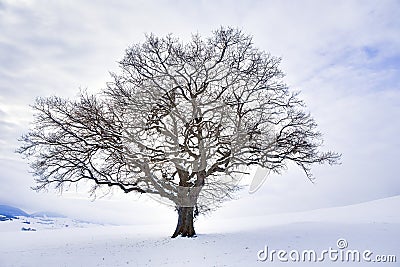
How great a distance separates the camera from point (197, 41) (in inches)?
615

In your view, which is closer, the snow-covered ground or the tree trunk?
the snow-covered ground

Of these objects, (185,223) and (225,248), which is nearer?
(225,248)

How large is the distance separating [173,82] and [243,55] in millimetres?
3632

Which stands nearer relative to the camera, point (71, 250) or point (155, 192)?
point (71, 250)

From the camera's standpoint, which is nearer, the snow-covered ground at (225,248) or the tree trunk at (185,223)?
the snow-covered ground at (225,248)

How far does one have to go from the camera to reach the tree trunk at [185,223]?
48.9 ft

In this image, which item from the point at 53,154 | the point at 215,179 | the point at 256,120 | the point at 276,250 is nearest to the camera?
the point at 276,250

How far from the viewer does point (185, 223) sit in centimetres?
1505

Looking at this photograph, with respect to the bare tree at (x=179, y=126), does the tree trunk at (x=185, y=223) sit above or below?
below

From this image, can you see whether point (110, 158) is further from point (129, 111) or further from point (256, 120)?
point (256, 120)

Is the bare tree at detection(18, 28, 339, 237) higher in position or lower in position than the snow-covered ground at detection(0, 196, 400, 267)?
higher

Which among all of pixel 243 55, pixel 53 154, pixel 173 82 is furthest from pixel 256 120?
pixel 53 154

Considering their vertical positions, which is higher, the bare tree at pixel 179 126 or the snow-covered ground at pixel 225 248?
the bare tree at pixel 179 126

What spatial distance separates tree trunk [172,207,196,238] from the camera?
48.9 ft
